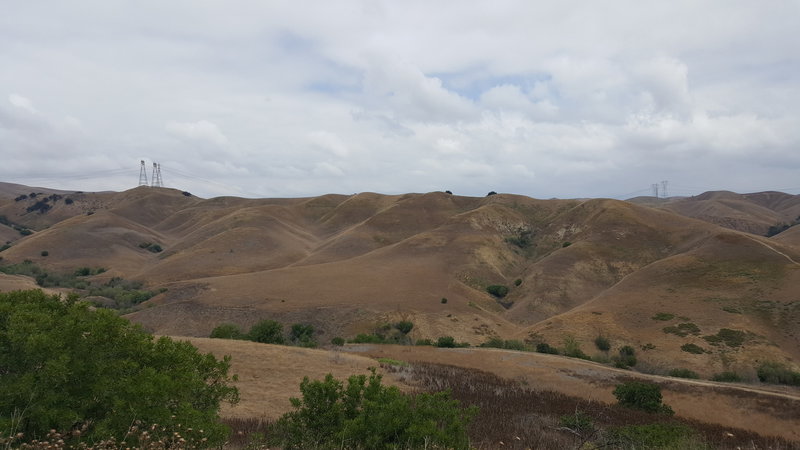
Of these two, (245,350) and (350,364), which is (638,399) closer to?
(350,364)

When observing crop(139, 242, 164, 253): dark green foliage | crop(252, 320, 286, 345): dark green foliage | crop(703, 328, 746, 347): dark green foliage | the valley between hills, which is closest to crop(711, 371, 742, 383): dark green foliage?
the valley between hills

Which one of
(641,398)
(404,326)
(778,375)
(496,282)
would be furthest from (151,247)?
(778,375)

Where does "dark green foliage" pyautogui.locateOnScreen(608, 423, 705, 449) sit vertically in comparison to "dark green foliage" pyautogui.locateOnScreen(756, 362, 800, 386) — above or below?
above

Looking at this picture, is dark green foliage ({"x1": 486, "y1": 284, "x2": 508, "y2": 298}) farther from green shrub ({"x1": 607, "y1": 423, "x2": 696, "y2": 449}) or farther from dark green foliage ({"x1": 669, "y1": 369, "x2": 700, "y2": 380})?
green shrub ({"x1": 607, "y1": 423, "x2": 696, "y2": 449})

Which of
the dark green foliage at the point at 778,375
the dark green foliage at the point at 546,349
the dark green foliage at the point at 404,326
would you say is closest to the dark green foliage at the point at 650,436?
the dark green foliage at the point at 778,375

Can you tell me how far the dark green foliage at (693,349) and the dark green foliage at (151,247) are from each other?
9050 centimetres

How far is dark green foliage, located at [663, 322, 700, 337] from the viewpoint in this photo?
36219mm

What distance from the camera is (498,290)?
189 feet

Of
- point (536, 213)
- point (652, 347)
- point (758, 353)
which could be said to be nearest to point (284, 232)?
point (536, 213)

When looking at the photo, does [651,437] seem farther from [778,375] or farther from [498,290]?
[498,290]

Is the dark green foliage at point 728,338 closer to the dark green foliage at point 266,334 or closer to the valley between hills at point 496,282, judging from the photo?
the valley between hills at point 496,282

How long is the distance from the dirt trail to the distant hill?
35.8 ft

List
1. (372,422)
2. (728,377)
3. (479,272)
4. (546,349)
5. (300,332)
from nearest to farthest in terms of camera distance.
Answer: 1. (372,422)
2. (728,377)
3. (546,349)
4. (300,332)
5. (479,272)

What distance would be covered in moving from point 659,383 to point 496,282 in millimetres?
38814
